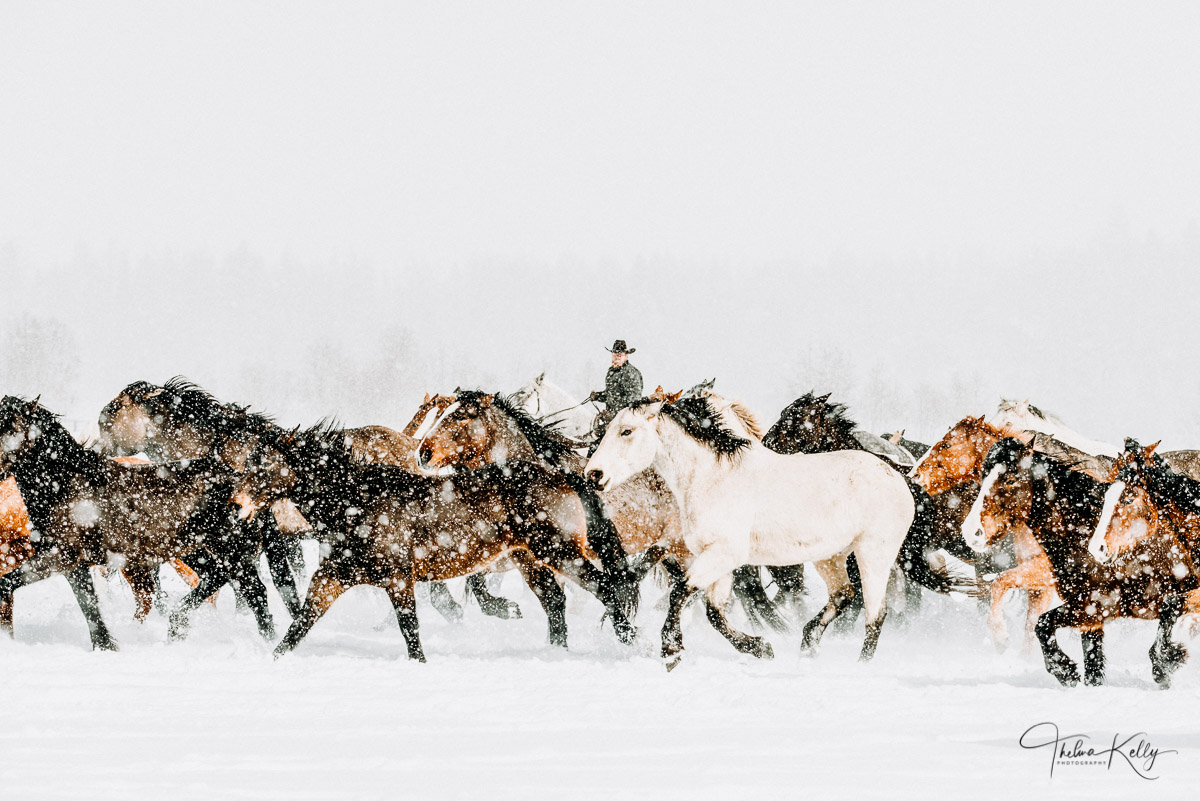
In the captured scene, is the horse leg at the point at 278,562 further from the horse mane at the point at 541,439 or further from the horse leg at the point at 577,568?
the horse leg at the point at 577,568

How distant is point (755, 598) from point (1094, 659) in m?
2.45

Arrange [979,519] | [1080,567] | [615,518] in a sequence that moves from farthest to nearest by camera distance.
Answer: [615,518]
[979,519]
[1080,567]

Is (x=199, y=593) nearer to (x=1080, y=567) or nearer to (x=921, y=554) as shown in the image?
(x=921, y=554)

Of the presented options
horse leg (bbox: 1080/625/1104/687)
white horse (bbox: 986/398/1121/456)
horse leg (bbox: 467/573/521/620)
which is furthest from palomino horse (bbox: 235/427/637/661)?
white horse (bbox: 986/398/1121/456)

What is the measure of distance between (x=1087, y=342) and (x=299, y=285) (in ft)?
224

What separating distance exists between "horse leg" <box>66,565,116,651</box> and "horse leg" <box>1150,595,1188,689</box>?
19.7 ft

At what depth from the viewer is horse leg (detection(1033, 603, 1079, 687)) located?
5449 millimetres

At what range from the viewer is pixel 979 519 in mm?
5867

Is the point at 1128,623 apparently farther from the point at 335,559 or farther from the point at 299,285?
the point at 299,285

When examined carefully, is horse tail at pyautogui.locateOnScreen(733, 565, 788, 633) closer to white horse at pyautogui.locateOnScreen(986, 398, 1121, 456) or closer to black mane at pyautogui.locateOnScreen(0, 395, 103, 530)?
white horse at pyautogui.locateOnScreen(986, 398, 1121, 456)

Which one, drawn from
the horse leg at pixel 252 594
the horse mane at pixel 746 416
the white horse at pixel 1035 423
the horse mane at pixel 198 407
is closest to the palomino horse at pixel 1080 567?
the horse mane at pixel 746 416

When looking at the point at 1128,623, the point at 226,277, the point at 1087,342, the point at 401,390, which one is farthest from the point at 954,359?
the point at 1128,623

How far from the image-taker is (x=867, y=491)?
22.0ft

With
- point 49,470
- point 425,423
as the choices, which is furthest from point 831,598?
point 49,470
